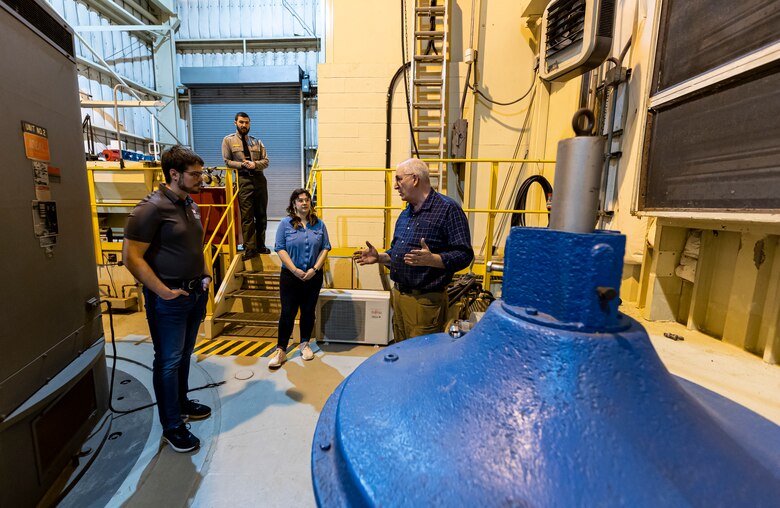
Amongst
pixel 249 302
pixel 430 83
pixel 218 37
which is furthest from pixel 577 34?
pixel 218 37

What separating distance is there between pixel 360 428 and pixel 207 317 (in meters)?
4.28

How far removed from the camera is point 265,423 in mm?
2756

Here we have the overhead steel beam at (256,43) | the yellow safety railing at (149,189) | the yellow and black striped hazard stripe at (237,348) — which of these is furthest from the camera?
the overhead steel beam at (256,43)

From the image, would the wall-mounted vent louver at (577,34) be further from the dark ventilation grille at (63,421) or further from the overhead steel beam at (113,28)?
the overhead steel beam at (113,28)

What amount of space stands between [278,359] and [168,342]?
1408 mm

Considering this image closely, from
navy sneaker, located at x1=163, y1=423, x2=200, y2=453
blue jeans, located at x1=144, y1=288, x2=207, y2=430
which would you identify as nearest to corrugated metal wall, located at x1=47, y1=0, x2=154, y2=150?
blue jeans, located at x1=144, y1=288, x2=207, y2=430

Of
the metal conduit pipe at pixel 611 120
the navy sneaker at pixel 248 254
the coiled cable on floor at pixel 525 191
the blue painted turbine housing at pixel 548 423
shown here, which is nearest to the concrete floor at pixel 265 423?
the blue painted turbine housing at pixel 548 423

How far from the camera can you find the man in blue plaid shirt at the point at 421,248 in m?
2.34

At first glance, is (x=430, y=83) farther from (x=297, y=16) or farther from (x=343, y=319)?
(x=297, y=16)

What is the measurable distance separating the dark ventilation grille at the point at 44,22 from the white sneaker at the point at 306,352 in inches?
120

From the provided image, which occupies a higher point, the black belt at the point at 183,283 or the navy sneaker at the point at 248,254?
the black belt at the point at 183,283

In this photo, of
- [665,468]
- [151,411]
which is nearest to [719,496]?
[665,468]

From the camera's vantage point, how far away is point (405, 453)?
598mm

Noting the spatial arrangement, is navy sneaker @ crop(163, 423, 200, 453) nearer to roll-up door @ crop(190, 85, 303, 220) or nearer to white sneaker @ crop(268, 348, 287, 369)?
white sneaker @ crop(268, 348, 287, 369)
